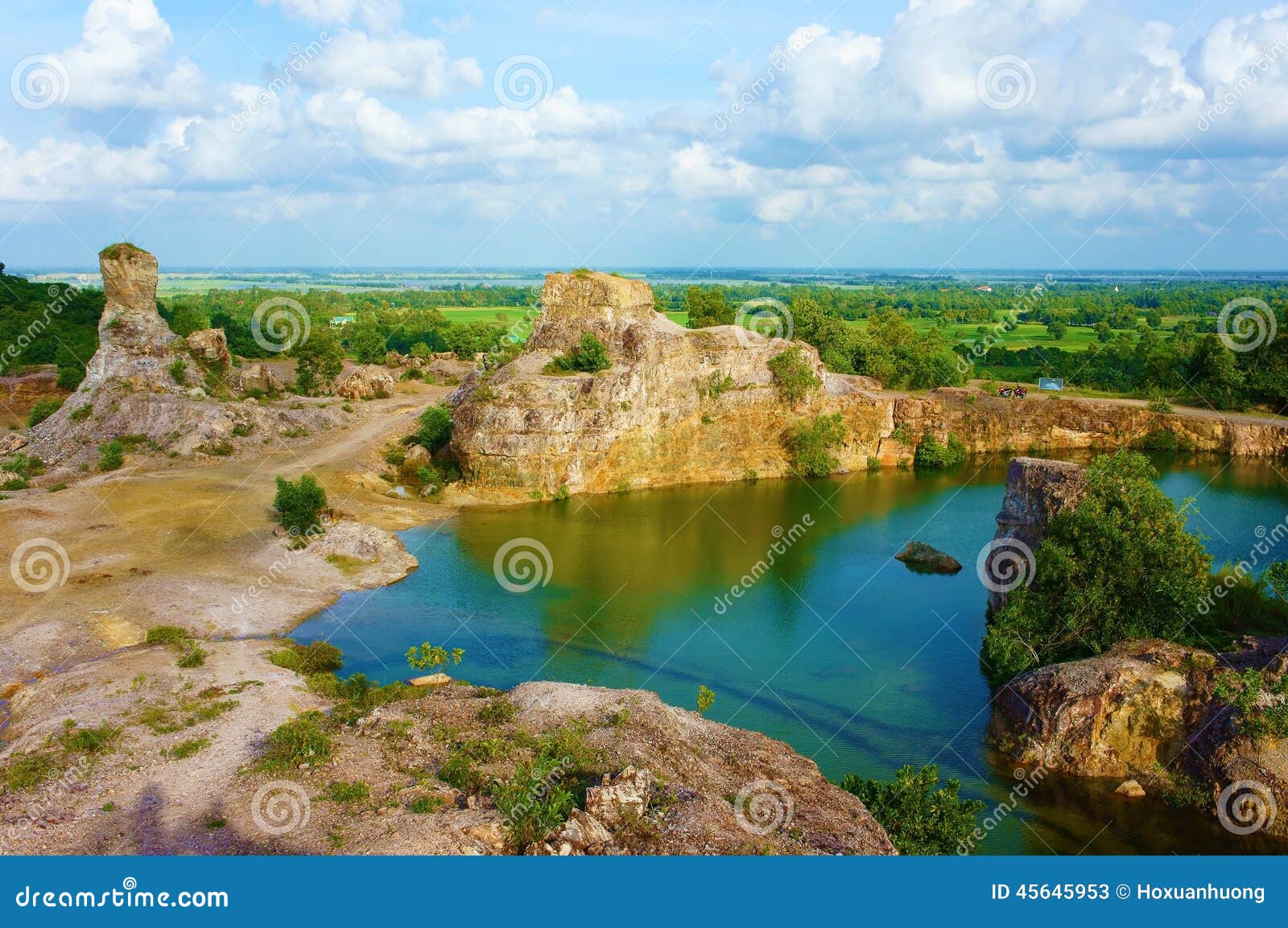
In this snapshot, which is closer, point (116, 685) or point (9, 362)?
point (116, 685)

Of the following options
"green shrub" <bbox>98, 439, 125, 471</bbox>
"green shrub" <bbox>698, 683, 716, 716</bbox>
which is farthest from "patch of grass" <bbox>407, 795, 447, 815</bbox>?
"green shrub" <bbox>98, 439, 125, 471</bbox>

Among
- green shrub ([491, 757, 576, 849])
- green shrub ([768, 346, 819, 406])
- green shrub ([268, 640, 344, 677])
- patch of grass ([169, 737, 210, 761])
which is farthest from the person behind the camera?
green shrub ([768, 346, 819, 406])

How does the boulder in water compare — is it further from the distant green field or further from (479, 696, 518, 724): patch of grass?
the distant green field

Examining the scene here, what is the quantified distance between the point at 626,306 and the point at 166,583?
1288 inches

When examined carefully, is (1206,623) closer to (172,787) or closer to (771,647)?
(771,647)

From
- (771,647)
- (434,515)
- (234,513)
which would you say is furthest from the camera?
(434,515)

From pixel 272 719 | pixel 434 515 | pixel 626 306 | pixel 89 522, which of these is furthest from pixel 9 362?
pixel 272 719

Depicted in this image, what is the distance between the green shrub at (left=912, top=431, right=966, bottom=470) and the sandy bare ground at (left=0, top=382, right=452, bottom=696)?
3167 cm

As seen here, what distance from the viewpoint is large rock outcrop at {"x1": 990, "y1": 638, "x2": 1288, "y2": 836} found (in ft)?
65.4

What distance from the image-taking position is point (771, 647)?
1156 inches

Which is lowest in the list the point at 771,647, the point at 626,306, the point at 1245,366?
the point at 771,647

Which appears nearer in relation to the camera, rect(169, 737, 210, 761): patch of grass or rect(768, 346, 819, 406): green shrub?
rect(169, 737, 210, 761): patch of grass

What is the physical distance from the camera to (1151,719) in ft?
69.7

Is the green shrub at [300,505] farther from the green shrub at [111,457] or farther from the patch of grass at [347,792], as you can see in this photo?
the patch of grass at [347,792]
